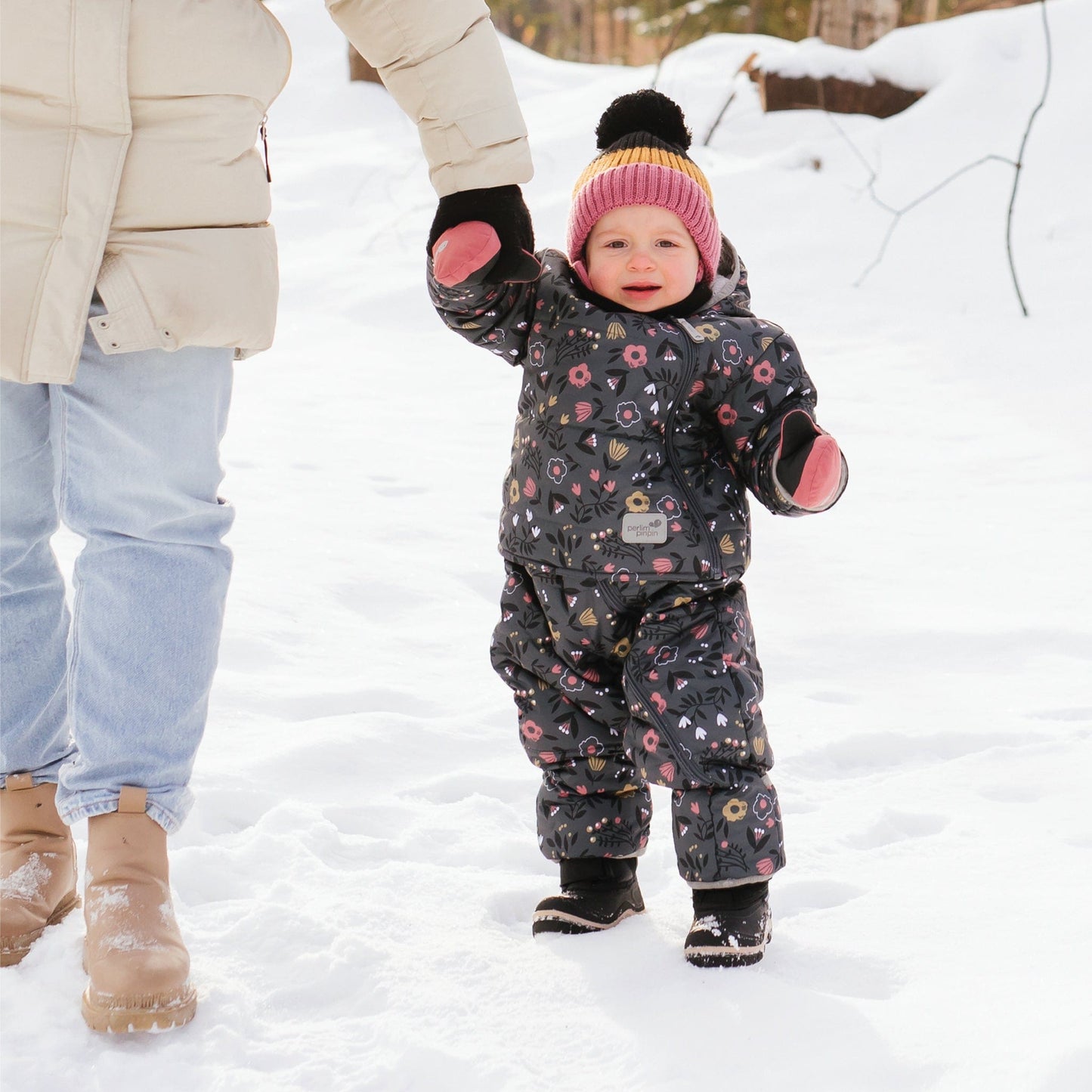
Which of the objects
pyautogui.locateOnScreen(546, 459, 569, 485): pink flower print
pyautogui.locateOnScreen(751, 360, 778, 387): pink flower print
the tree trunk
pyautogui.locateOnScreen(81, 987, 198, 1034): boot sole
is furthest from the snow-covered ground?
the tree trunk

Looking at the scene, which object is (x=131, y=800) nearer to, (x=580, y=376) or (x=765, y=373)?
→ (x=580, y=376)

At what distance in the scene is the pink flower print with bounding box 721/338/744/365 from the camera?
1.70m

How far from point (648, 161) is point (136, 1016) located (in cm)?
130

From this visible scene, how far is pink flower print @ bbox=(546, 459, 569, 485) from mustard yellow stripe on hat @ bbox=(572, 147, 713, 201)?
402 millimetres

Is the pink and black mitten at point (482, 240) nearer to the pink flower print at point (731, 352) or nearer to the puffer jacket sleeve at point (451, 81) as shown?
the puffer jacket sleeve at point (451, 81)

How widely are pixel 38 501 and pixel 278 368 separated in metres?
3.76

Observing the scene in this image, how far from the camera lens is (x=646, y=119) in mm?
1830

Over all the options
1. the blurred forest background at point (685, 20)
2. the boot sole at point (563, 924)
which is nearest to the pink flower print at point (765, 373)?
the boot sole at point (563, 924)

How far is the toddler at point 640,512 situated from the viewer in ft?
5.41

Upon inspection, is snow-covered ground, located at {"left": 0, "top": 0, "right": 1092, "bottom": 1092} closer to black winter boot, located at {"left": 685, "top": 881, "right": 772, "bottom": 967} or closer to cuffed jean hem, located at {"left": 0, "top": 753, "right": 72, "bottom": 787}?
black winter boot, located at {"left": 685, "top": 881, "right": 772, "bottom": 967}

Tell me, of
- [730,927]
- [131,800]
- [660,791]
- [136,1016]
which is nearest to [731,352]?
[730,927]

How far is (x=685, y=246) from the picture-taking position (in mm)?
1754

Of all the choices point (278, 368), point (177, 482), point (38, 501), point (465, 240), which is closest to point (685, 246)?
point (465, 240)

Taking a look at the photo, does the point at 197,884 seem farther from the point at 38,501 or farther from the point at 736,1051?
the point at 736,1051
